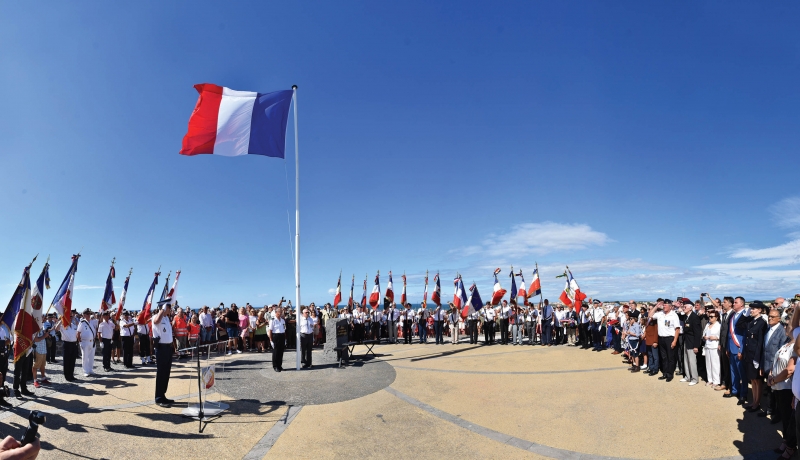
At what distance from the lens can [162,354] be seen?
8844 mm

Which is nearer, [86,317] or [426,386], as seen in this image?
[426,386]

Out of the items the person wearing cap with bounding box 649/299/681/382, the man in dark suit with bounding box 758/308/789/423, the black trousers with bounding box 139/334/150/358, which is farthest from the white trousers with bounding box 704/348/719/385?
the black trousers with bounding box 139/334/150/358

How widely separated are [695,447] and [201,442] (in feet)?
25.2

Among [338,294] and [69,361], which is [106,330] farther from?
[338,294]

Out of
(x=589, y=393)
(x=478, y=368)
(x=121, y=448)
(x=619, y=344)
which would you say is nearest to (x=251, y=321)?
(x=478, y=368)

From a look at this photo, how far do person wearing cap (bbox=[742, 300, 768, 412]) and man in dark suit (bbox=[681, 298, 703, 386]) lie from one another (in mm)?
2111

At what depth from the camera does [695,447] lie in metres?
6.20

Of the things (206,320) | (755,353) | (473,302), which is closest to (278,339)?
(206,320)

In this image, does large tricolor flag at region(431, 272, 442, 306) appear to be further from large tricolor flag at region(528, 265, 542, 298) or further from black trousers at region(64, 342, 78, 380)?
black trousers at region(64, 342, 78, 380)

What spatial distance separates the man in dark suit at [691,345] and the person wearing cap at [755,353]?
83.1 inches

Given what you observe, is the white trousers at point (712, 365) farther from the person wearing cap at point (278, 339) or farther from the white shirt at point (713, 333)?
the person wearing cap at point (278, 339)

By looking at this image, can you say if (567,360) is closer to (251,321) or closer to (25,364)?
(251,321)

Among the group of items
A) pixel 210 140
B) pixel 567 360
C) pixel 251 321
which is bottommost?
pixel 567 360

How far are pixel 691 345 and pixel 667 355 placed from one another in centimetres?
67
